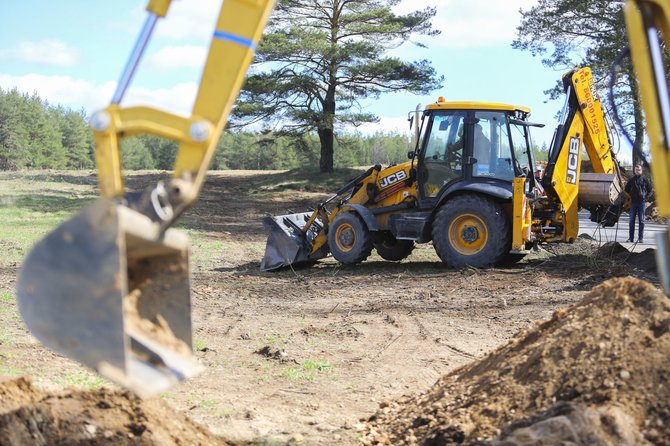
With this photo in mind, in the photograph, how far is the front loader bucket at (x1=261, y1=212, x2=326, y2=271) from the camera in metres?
13.2

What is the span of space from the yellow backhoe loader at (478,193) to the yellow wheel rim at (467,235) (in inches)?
0.6

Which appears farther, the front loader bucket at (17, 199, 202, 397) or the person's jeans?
the person's jeans

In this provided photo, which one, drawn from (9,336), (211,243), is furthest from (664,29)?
(211,243)

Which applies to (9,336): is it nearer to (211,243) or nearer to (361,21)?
(211,243)

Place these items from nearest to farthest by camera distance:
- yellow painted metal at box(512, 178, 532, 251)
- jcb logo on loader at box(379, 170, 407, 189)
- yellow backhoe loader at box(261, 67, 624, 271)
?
yellow painted metal at box(512, 178, 532, 251) < yellow backhoe loader at box(261, 67, 624, 271) < jcb logo on loader at box(379, 170, 407, 189)

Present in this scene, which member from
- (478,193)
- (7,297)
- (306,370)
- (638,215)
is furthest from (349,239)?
(638,215)

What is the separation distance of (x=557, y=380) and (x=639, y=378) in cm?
48

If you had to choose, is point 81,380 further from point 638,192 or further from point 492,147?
point 638,192

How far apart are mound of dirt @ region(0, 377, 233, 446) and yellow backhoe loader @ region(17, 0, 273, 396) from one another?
1015mm

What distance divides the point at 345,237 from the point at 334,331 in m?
4.73

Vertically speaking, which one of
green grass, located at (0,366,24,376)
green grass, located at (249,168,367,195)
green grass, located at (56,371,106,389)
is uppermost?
green grass, located at (249,168,367,195)

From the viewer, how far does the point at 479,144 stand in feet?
40.2

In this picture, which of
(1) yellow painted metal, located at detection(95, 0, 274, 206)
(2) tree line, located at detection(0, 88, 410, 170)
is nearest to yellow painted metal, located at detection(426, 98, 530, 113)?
(1) yellow painted metal, located at detection(95, 0, 274, 206)

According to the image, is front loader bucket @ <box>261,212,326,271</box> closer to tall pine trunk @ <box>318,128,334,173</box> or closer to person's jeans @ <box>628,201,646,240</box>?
person's jeans @ <box>628,201,646,240</box>
